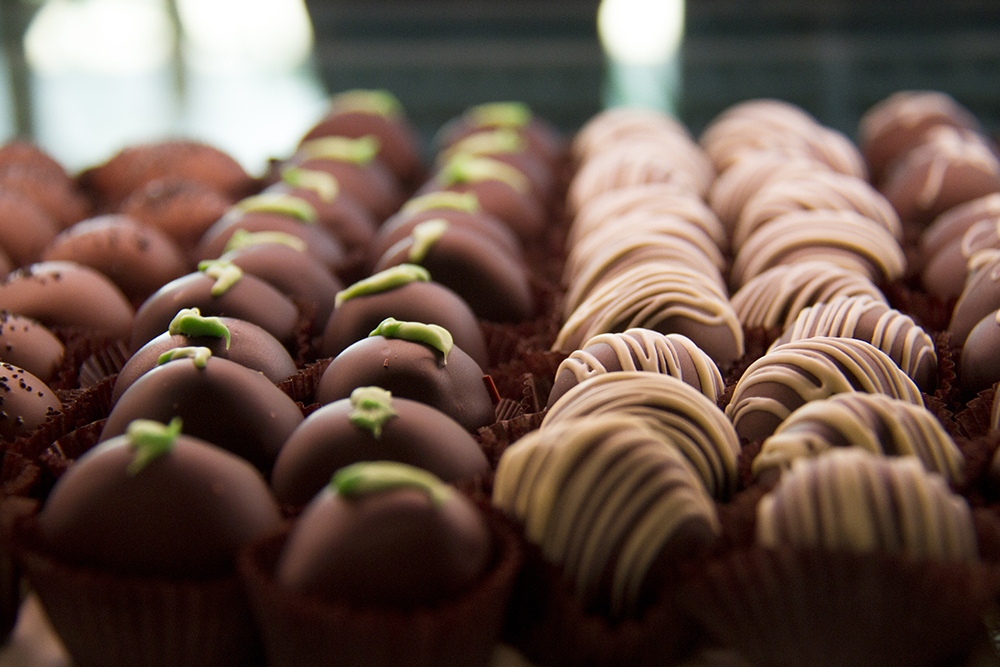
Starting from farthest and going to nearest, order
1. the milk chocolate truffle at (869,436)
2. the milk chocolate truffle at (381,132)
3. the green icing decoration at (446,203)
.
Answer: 1. the milk chocolate truffle at (381,132)
2. the green icing decoration at (446,203)
3. the milk chocolate truffle at (869,436)

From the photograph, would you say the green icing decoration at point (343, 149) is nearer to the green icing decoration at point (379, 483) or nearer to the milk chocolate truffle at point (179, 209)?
the milk chocolate truffle at point (179, 209)

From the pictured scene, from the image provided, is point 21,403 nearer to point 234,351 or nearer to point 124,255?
point 234,351

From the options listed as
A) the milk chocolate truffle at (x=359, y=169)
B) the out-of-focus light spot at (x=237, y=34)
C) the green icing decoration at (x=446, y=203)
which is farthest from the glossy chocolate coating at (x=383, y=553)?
the out-of-focus light spot at (x=237, y=34)

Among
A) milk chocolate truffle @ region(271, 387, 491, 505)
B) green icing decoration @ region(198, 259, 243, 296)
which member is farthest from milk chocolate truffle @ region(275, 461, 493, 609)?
green icing decoration @ region(198, 259, 243, 296)

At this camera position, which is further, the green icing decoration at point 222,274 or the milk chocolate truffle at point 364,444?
the green icing decoration at point 222,274

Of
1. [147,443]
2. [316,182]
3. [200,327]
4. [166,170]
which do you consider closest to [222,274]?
[200,327]

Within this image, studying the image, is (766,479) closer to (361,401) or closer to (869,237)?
(361,401)

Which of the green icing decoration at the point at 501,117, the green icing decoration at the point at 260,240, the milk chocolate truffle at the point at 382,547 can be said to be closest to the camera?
the milk chocolate truffle at the point at 382,547

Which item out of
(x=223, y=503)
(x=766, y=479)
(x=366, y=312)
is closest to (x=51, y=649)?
(x=223, y=503)

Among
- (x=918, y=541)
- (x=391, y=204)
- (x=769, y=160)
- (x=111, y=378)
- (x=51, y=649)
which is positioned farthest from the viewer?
(x=391, y=204)
